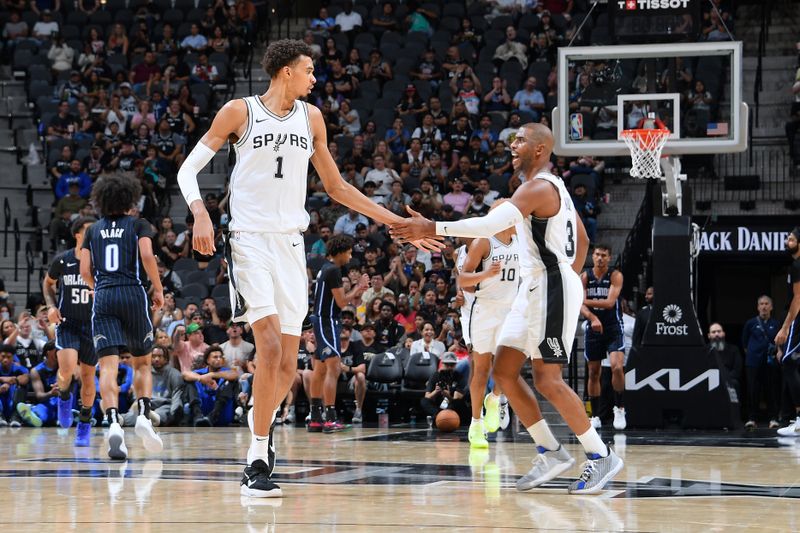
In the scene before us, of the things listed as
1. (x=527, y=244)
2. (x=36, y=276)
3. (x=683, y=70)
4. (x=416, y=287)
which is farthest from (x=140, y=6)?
(x=527, y=244)

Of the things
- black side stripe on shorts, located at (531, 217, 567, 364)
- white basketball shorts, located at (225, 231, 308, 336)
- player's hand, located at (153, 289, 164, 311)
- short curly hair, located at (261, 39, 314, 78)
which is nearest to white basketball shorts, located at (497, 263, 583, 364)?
black side stripe on shorts, located at (531, 217, 567, 364)

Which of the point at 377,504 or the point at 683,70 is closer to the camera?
the point at 377,504

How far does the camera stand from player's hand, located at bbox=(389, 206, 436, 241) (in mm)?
6152

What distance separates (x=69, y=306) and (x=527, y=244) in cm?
543

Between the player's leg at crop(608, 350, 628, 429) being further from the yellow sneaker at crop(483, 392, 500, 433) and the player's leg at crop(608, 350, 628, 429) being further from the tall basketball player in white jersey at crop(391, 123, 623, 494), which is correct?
the tall basketball player in white jersey at crop(391, 123, 623, 494)

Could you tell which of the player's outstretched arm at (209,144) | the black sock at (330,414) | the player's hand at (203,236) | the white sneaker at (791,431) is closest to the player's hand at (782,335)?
the white sneaker at (791,431)

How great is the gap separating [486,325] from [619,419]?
9.98 feet

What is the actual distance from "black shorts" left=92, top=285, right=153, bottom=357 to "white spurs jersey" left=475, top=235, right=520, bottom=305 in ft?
9.90

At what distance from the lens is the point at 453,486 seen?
21.3 feet

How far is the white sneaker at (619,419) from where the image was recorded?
1248 centimetres

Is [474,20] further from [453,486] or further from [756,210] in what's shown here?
[453,486]

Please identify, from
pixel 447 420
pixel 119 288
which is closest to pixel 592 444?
pixel 119 288

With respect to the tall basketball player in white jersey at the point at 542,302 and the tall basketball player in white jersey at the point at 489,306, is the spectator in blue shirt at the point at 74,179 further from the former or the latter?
the tall basketball player in white jersey at the point at 542,302

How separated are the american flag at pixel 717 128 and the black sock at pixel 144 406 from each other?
7.17m
